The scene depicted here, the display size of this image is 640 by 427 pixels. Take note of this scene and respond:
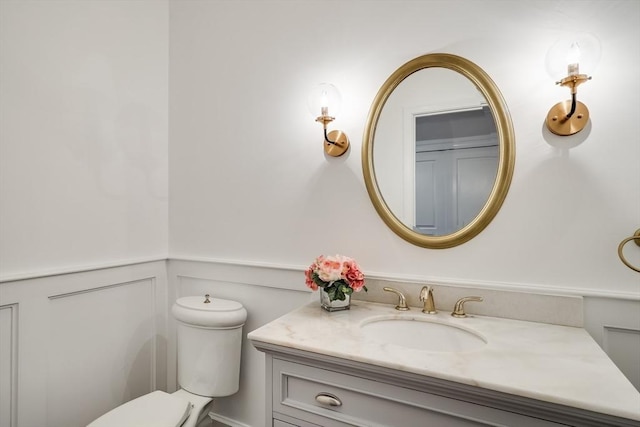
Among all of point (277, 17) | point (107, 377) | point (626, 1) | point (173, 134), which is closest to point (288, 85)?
point (277, 17)

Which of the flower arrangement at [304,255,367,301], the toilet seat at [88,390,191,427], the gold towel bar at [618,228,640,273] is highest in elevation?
the gold towel bar at [618,228,640,273]

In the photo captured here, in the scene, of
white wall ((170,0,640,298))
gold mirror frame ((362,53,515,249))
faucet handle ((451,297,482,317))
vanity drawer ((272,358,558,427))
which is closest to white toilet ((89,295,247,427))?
white wall ((170,0,640,298))

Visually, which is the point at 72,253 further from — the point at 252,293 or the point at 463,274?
the point at 463,274

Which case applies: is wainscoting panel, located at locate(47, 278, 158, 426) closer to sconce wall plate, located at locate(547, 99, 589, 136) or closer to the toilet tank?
the toilet tank

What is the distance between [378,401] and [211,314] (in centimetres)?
96

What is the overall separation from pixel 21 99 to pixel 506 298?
200 cm

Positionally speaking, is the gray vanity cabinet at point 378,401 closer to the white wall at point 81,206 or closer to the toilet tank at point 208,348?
the toilet tank at point 208,348

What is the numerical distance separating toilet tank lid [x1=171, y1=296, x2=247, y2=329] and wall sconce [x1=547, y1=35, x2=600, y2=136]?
58.5 inches

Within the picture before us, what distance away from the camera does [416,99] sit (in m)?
1.43

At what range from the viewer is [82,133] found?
1644 millimetres

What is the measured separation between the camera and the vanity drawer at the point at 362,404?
2.78 feet

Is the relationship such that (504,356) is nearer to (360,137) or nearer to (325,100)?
(360,137)

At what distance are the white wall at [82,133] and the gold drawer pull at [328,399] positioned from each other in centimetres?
129

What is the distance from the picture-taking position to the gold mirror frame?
127 centimetres
